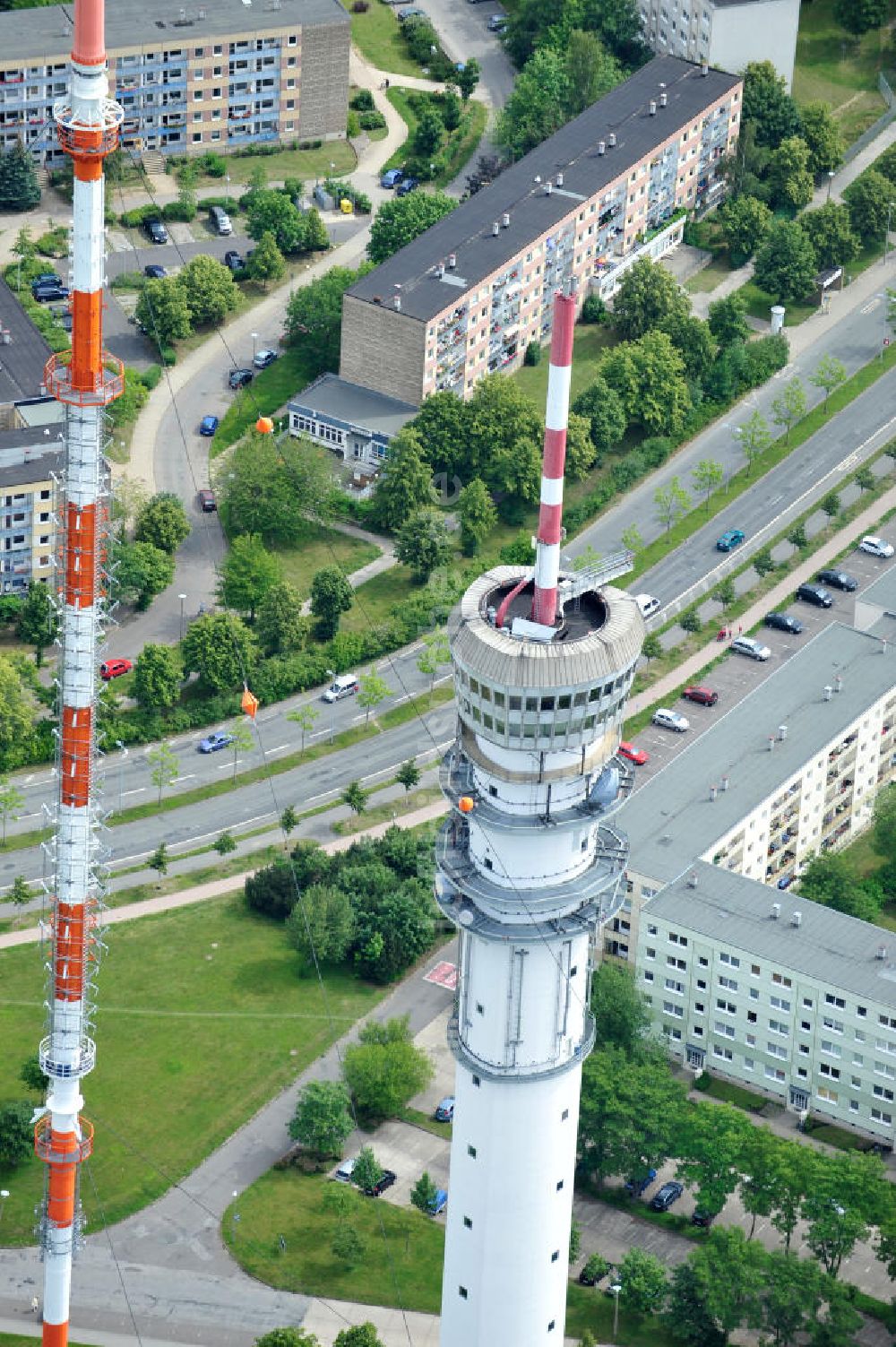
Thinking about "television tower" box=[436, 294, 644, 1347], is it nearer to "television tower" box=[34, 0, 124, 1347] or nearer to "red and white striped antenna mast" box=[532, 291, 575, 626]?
"red and white striped antenna mast" box=[532, 291, 575, 626]

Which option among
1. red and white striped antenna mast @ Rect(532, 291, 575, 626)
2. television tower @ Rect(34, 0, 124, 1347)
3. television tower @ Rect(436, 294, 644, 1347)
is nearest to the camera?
red and white striped antenna mast @ Rect(532, 291, 575, 626)

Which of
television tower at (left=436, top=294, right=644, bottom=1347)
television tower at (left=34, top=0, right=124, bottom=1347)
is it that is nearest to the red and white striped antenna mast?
television tower at (left=436, top=294, right=644, bottom=1347)

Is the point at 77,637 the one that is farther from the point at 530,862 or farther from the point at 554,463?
the point at 554,463

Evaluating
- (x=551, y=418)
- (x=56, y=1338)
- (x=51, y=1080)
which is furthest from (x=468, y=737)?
(x=56, y=1338)

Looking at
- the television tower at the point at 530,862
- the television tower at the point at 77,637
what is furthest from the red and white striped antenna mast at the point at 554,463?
the television tower at the point at 77,637

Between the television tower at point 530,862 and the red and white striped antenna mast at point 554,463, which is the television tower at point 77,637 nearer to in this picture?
the television tower at point 530,862

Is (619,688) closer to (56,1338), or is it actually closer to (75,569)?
(75,569)

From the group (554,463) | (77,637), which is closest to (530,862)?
(554,463)
